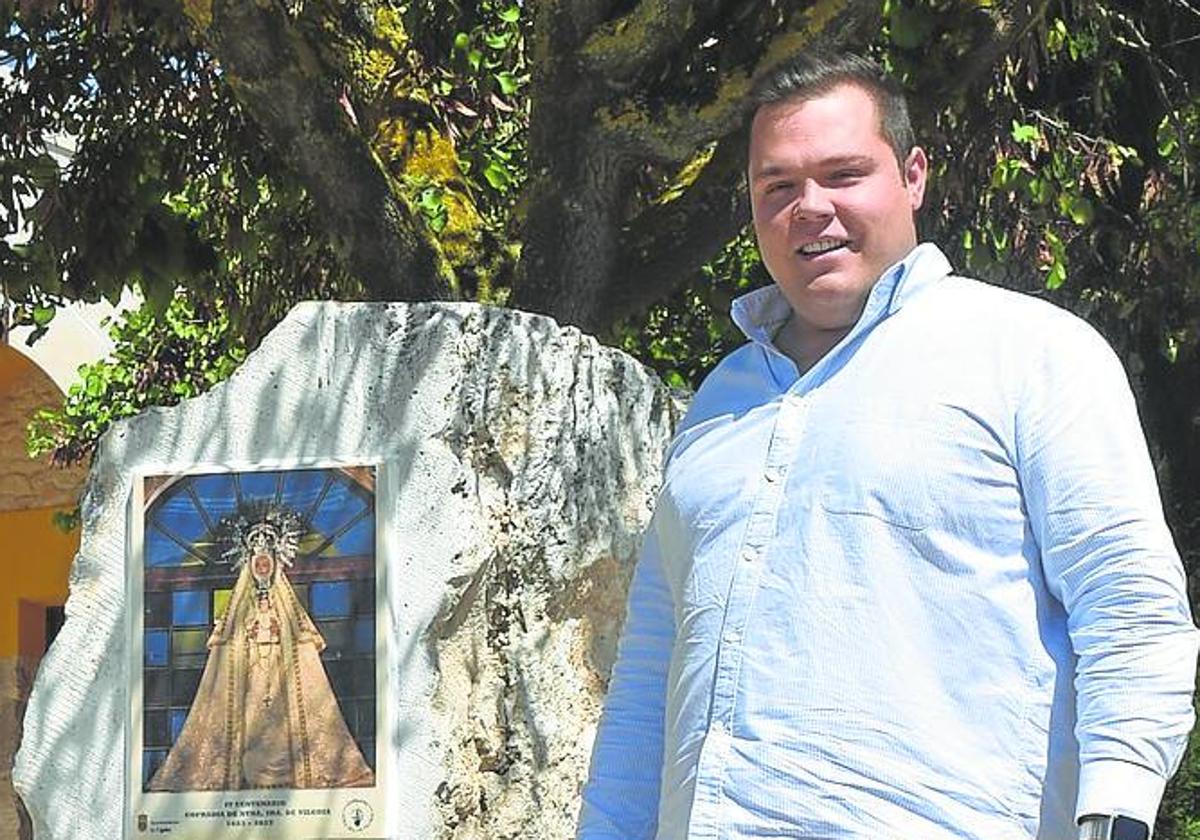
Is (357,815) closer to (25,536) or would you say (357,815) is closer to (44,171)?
(44,171)

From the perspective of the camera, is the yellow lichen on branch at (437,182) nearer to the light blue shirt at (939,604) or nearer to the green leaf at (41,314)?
the green leaf at (41,314)

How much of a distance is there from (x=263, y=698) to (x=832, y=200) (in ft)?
5.97

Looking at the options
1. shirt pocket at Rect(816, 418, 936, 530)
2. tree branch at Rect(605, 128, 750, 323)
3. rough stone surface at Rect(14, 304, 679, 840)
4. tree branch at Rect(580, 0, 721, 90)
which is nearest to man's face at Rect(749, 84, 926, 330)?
shirt pocket at Rect(816, 418, 936, 530)

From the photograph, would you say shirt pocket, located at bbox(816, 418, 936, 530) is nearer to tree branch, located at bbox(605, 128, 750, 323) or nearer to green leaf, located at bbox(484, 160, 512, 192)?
tree branch, located at bbox(605, 128, 750, 323)

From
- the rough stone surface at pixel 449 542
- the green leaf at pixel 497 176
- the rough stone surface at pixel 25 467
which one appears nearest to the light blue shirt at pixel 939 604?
the rough stone surface at pixel 449 542

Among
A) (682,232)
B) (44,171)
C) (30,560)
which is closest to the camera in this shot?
(682,232)

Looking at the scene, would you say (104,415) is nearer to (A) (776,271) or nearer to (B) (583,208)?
(B) (583,208)

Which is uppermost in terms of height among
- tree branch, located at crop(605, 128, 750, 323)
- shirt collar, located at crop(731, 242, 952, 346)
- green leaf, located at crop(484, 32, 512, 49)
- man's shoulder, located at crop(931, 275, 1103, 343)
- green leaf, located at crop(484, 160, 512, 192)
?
green leaf, located at crop(484, 32, 512, 49)

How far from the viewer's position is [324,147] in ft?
18.1

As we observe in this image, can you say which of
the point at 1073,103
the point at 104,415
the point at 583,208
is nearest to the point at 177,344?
the point at 104,415

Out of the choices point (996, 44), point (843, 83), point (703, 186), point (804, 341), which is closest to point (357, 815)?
point (804, 341)

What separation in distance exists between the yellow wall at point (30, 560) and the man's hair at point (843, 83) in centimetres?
1097

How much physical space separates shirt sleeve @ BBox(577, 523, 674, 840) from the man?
0.12m

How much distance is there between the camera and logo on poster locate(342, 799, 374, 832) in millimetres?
3846
